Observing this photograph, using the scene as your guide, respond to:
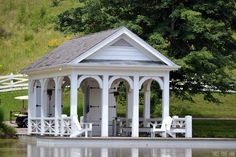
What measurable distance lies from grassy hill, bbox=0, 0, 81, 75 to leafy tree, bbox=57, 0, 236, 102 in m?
18.2

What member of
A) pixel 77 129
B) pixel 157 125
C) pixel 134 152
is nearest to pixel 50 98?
pixel 157 125

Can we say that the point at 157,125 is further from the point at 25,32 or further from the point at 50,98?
the point at 25,32

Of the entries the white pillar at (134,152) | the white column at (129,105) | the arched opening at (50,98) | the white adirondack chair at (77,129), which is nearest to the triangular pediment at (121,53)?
the white column at (129,105)

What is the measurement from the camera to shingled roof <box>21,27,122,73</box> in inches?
1652

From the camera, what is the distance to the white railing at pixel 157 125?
140 feet

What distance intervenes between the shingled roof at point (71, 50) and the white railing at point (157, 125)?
4202mm

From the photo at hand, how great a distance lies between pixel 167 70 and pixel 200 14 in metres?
6.69

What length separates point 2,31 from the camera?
8375 cm

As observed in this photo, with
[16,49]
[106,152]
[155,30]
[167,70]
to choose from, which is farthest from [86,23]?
[16,49]

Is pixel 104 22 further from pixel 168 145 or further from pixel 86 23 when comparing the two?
pixel 168 145

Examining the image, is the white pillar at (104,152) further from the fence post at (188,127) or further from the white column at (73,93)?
the fence post at (188,127)

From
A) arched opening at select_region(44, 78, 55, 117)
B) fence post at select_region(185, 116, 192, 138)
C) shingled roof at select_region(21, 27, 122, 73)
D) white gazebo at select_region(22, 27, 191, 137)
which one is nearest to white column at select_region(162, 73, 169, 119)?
white gazebo at select_region(22, 27, 191, 137)

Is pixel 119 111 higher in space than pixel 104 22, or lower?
lower

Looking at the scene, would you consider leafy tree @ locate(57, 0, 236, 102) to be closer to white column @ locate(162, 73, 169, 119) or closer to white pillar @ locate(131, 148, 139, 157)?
white column @ locate(162, 73, 169, 119)
